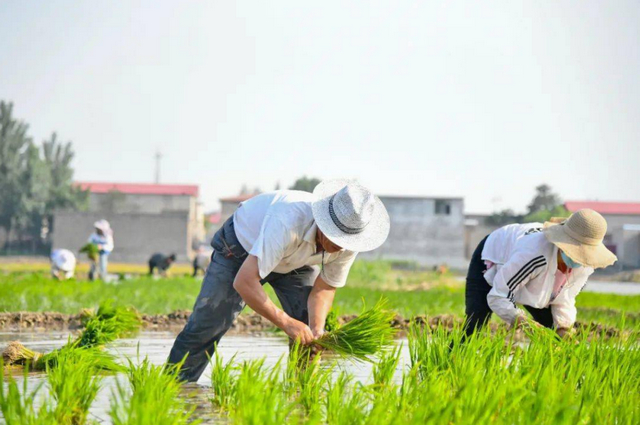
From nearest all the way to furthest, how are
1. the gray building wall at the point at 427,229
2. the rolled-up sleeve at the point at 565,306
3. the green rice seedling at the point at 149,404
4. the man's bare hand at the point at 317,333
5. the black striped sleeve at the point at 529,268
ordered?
the green rice seedling at the point at 149,404, the man's bare hand at the point at 317,333, the black striped sleeve at the point at 529,268, the rolled-up sleeve at the point at 565,306, the gray building wall at the point at 427,229

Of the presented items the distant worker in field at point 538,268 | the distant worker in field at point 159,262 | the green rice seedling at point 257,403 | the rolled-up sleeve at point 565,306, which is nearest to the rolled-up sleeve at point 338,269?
the distant worker in field at point 538,268

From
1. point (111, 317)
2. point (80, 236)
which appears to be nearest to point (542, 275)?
point (111, 317)

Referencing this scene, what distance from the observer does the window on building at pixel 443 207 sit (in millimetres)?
48094

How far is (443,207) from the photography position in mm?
48250

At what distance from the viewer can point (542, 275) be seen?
5.05 metres

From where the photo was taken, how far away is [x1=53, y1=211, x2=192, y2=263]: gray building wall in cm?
4653

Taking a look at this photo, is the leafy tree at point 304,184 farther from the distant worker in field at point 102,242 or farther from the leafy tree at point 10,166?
the distant worker in field at point 102,242

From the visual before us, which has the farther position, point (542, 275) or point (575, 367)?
point (542, 275)

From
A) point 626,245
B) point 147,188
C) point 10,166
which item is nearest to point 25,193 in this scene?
point 10,166

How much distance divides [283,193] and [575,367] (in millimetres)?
1664

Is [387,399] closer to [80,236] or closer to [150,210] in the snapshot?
[80,236]

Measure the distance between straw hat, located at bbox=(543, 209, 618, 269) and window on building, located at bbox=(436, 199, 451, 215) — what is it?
142 feet

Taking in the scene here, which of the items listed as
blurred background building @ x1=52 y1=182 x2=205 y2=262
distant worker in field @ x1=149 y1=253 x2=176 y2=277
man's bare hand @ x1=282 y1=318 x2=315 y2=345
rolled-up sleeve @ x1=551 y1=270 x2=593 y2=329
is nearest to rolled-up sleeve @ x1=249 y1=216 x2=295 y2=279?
man's bare hand @ x1=282 y1=318 x2=315 y2=345

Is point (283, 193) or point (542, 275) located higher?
point (283, 193)
